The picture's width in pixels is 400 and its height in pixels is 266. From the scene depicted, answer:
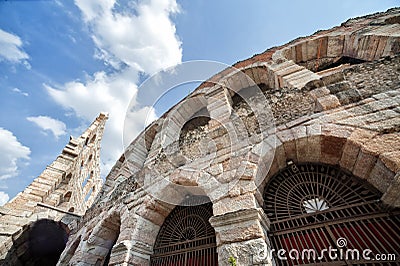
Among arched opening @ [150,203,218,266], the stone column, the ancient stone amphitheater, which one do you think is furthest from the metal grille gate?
the stone column

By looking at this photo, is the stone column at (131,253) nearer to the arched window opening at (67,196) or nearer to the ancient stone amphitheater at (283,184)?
the ancient stone amphitheater at (283,184)

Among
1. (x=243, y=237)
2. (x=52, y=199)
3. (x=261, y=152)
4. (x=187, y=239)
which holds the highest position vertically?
(x=52, y=199)

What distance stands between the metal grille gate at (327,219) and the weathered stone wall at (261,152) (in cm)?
18

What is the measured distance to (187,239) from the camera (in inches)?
128

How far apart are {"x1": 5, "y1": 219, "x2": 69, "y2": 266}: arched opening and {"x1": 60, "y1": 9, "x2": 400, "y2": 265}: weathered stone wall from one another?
2232 millimetres

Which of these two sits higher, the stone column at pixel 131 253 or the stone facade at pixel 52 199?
the stone facade at pixel 52 199

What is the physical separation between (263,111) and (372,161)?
66.2 inches

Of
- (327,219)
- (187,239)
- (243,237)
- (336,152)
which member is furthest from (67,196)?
(336,152)

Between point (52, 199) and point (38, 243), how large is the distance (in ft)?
5.70

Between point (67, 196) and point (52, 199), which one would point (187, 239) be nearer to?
point (52, 199)

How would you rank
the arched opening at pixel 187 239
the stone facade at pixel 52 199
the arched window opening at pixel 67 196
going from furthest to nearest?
the arched window opening at pixel 67 196
the stone facade at pixel 52 199
the arched opening at pixel 187 239

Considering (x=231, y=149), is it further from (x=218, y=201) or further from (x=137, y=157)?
(x=137, y=157)

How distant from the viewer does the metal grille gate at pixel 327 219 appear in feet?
6.44

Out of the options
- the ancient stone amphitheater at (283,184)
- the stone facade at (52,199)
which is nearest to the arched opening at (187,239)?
the ancient stone amphitheater at (283,184)
